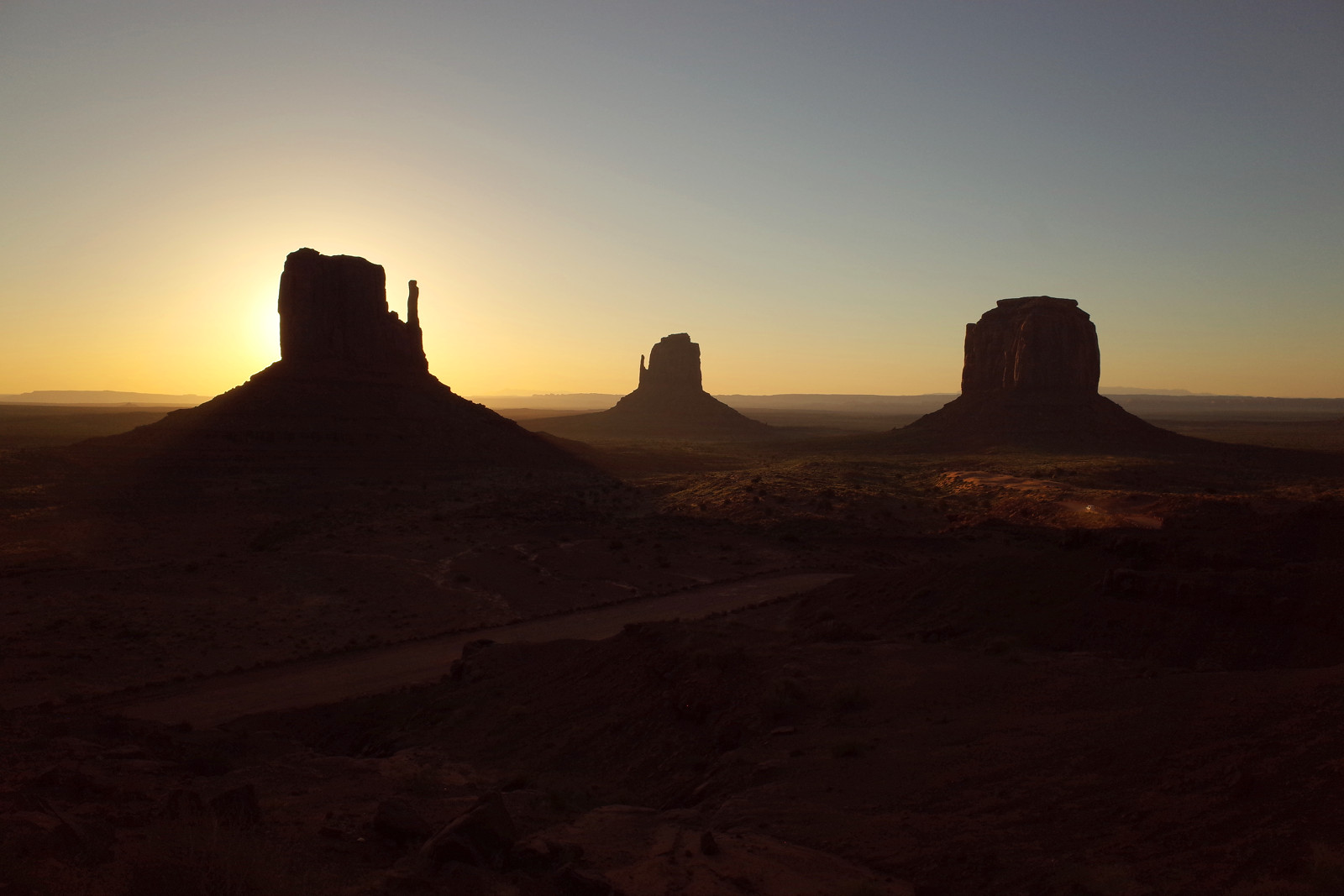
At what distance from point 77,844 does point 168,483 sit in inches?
1840

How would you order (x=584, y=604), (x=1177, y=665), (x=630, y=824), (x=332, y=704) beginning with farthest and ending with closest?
(x=584, y=604) → (x=332, y=704) → (x=1177, y=665) → (x=630, y=824)

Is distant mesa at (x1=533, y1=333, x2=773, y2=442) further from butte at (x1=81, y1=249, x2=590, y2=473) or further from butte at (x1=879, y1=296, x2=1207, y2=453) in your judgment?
butte at (x1=81, y1=249, x2=590, y2=473)

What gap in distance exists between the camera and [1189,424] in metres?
179

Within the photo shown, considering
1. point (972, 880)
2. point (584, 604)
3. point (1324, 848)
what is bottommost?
point (584, 604)

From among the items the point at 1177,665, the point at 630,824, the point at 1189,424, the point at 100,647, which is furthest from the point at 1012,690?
the point at 1189,424

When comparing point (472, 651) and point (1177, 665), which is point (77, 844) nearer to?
point (472, 651)

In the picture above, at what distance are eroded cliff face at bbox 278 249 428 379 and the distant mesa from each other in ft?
208

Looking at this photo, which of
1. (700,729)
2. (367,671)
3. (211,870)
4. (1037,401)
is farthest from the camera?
(1037,401)

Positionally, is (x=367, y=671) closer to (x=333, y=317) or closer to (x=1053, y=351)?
(x=333, y=317)

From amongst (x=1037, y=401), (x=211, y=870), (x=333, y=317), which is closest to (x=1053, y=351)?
(x=1037, y=401)

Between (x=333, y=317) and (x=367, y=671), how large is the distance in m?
49.0

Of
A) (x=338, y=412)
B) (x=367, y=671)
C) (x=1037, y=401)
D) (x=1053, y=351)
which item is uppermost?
(x=1053, y=351)

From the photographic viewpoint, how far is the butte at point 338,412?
179 feet

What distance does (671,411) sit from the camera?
143875 mm
